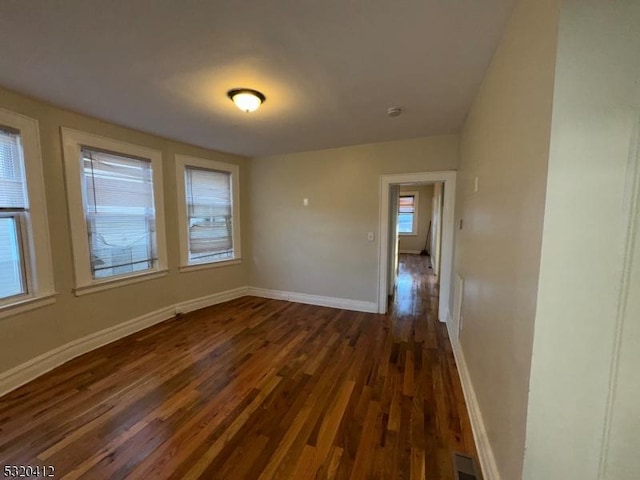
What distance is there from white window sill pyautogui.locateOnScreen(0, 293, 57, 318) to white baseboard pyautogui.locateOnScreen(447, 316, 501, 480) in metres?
3.49

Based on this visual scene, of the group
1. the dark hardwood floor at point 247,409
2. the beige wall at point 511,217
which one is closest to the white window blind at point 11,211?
the dark hardwood floor at point 247,409

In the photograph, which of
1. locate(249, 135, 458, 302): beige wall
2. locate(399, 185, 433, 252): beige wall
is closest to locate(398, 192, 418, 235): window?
locate(399, 185, 433, 252): beige wall

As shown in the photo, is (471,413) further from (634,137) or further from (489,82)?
(489,82)

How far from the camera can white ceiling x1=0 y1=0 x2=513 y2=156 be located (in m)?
1.30

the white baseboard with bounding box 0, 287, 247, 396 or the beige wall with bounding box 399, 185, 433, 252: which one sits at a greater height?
the beige wall with bounding box 399, 185, 433, 252

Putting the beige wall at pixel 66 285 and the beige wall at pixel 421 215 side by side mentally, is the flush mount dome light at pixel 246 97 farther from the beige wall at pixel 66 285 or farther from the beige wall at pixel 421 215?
the beige wall at pixel 421 215

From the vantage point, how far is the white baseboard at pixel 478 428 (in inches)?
51.7

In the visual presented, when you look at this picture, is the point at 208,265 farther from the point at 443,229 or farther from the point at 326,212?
the point at 443,229

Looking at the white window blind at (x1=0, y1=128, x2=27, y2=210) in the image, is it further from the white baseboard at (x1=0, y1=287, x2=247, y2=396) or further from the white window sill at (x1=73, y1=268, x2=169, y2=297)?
the white baseboard at (x1=0, y1=287, x2=247, y2=396)

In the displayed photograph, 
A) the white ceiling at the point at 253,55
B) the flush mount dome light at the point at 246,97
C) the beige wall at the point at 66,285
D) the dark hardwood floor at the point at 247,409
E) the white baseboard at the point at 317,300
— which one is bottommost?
the dark hardwood floor at the point at 247,409

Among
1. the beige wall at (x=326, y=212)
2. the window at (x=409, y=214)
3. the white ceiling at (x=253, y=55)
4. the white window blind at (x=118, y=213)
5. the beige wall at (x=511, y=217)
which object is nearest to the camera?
A: the beige wall at (x=511, y=217)

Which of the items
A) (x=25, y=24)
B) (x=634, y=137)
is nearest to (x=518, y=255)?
(x=634, y=137)

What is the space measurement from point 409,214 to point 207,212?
25.4 feet

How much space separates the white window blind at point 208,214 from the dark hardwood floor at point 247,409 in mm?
1341
